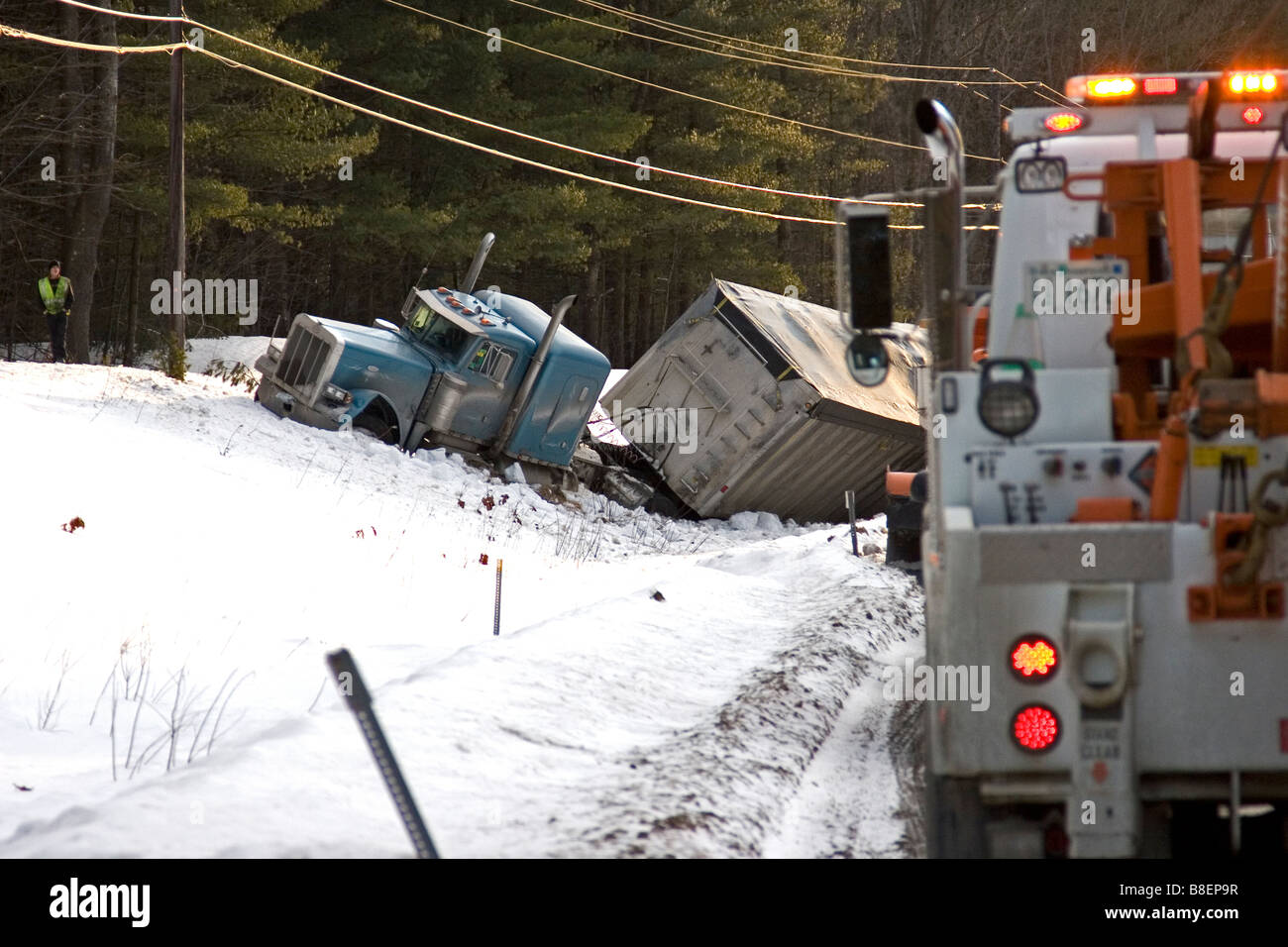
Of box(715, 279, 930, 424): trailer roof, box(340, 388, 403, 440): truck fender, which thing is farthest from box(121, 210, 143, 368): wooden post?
box(715, 279, 930, 424): trailer roof

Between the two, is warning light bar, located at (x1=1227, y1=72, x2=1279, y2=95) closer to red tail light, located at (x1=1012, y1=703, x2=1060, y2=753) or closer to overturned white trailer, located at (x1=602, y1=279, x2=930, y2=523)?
red tail light, located at (x1=1012, y1=703, x2=1060, y2=753)

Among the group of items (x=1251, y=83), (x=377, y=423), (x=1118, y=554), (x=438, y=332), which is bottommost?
(x=1118, y=554)

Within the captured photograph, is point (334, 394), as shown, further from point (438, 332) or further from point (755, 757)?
point (755, 757)

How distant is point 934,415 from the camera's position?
189 inches

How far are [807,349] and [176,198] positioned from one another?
1015 cm

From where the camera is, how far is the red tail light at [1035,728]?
3943 mm

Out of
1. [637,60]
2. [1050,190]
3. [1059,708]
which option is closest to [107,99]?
[637,60]

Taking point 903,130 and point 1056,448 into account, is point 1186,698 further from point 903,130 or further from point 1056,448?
point 903,130

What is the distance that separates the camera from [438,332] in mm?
20125

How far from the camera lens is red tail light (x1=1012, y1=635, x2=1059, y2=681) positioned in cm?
396

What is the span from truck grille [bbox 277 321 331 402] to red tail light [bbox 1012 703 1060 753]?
1632cm

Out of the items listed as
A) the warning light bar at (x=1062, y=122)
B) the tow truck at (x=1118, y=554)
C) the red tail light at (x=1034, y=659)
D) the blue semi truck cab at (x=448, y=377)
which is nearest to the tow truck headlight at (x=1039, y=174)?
the warning light bar at (x=1062, y=122)

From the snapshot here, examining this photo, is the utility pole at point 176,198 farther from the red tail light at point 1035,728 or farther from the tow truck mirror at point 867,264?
the red tail light at point 1035,728

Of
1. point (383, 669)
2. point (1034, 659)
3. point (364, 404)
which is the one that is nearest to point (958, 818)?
point (1034, 659)
